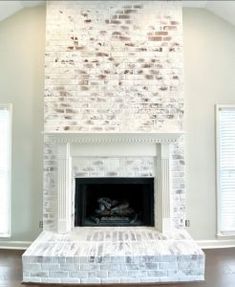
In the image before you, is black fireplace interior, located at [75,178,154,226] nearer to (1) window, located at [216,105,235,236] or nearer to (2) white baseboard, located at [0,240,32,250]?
(2) white baseboard, located at [0,240,32,250]

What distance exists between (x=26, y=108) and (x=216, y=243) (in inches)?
132

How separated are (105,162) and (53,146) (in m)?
0.74

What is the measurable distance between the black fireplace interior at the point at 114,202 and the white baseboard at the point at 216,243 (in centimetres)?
83

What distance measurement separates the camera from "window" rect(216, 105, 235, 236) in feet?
14.8

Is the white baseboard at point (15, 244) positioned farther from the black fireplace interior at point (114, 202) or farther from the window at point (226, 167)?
the window at point (226, 167)

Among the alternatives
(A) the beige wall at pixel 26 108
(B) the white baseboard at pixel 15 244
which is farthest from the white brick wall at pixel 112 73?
(B) the white baseboard at pixel 15 244

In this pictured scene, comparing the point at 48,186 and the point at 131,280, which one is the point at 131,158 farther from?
the point at 131,280

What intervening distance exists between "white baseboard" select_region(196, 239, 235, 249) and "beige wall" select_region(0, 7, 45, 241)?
2.35 meters

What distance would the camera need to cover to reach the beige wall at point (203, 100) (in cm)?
452

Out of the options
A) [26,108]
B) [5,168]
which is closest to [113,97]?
[26,108]

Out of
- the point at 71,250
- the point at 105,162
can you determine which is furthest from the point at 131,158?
the point at 71,250

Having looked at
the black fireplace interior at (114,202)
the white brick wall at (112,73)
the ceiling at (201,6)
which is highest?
the ceiling at (201,6)

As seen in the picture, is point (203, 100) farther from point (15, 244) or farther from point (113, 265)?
point (15, 244)

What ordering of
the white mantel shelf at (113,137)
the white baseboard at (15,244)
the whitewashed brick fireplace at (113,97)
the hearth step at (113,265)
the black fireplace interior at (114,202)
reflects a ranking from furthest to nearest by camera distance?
the white baseboard at (15,244) < the black fireplace interior at (114,202) < the whitewashed brick fireplace at (113,97) < the white mantel shelf at (113,137) < the hearth step at (113,265)
